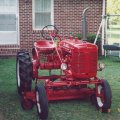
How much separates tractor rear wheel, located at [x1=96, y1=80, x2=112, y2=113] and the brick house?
831 centimetres

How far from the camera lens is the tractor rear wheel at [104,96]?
6578 mm

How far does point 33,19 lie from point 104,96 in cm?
878

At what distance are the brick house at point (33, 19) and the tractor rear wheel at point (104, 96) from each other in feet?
27.3

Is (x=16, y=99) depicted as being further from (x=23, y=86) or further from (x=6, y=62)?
(x=6, y=62)

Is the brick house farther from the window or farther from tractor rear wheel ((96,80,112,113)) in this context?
tractor rear wheel ((96,80,112,113))

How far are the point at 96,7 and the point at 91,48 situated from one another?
858 centimetres

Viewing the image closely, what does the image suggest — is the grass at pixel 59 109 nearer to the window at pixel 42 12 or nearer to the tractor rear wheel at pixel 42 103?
the tractor rear wheel at pixel 42 103

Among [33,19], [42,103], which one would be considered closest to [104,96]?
[42,103]

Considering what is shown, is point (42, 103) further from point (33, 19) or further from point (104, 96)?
point (33, 19)

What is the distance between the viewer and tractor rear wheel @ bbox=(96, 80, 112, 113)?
658cm

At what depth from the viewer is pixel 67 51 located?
7.21 meters

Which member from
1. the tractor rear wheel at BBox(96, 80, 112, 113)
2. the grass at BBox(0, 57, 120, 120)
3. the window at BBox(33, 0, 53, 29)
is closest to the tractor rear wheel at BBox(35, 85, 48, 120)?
the grass at BBox(0, 57, 120, 120)

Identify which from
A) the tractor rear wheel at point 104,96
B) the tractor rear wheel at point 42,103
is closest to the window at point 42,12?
the tractor rear wheel at point 104,96

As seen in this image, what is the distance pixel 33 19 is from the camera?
14.9 metres
